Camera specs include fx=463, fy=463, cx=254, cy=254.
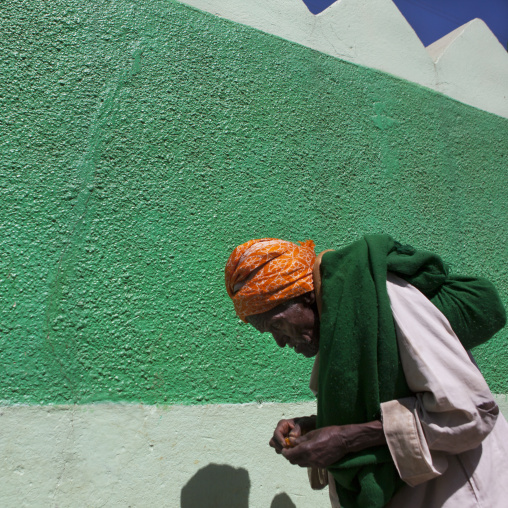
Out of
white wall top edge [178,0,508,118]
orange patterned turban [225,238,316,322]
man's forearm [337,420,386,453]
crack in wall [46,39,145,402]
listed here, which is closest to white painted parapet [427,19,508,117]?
white wall top edge [178,0,508,118]

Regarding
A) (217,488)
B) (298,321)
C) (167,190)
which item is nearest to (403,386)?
(298,321)

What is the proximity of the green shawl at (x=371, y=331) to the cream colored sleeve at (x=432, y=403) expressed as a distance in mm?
Answer: 44

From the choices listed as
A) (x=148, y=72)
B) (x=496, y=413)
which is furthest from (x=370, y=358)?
Result: (x=148, y=72)

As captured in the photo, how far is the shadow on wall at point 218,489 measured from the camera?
6.63 feet

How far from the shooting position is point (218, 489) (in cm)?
208

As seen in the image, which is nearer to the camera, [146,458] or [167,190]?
[146,458]

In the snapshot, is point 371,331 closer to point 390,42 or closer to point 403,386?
point 403,386

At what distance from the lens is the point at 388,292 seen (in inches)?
53.7

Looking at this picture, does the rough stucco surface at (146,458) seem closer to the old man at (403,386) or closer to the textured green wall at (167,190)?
the textured green wall at (167,190)

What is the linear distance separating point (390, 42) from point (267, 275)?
118 inches

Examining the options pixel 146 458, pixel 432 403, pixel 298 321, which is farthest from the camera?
pixel 146 458

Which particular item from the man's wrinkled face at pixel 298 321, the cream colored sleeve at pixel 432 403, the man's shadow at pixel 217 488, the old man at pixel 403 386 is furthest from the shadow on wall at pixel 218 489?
the cream colored sleeve at pixel 432 403

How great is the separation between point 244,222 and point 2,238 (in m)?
1.17

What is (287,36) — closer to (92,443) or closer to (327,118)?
(327,118)
